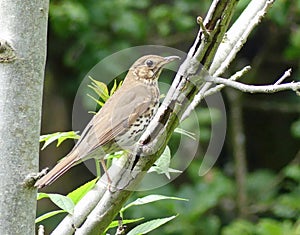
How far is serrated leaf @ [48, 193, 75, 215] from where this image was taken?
1.47 meters

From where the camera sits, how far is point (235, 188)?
4.73 m

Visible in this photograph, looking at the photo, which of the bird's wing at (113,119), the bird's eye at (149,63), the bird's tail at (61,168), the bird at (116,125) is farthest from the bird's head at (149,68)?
the bird's tail at (61,168)

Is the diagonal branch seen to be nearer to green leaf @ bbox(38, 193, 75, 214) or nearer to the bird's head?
green leaf @ bbox(38, 193, 75, 214)

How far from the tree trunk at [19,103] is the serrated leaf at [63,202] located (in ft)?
0.48

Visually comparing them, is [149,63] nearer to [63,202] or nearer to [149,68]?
[149,68]

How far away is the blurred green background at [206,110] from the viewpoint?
4.30m

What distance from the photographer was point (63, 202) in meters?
1.48

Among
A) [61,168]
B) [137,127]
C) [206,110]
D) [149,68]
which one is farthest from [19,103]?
[206,110]

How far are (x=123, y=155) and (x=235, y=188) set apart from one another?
323cm

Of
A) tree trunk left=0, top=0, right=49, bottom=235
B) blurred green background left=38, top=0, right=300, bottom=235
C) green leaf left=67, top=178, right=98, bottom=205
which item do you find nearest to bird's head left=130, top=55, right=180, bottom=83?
green leaf left=67, top=178, right=98, bottom=205

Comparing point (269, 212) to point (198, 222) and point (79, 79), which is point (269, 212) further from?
point (79, 79)

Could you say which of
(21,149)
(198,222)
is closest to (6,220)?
(21,149)

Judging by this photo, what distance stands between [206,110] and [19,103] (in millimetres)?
3102

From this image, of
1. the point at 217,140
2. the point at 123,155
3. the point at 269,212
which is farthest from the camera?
the point at 269,212
